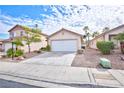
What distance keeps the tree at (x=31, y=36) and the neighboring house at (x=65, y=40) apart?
14.4 inches

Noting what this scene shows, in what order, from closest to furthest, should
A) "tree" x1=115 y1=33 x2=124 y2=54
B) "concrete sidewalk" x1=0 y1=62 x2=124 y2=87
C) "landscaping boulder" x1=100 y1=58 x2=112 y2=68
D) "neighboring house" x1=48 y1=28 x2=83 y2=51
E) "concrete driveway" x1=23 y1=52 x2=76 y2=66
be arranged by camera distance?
"concrete sidewalk" x1=0 y1=62 x2=124 y2=87 → "tree" x1=115 y1=33 x2=124 y2=54 → "landscaping boulder" x1=100 y1=58 x2=112 y2=68 → "neighboring house" x1=48 y1=28 x2=83 y2=51 → "concrete driveway" x1=23 y1=52 x2=76 y2=66

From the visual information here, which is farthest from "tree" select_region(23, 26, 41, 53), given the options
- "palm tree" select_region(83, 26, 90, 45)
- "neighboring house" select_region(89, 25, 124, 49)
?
"neighboring house" select_region(89, 25, 124, 49)

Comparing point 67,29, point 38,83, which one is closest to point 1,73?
point 38,83

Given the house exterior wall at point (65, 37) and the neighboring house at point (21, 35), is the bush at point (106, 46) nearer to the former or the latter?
the house exterior wall at point (65, 37)

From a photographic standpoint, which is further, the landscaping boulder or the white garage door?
the white garage door

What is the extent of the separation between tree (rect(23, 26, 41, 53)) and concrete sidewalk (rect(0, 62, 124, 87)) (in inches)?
28.1

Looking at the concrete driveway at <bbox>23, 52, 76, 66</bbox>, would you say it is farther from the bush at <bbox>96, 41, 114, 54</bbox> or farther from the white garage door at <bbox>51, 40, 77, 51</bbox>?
the bush at <bbox>96, 41, 114, 54</bbox>

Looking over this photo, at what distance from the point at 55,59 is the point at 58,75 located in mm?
615

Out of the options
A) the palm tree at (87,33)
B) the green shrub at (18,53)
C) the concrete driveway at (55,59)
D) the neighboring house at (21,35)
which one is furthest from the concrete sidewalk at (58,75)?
the palm tree at (87,33)

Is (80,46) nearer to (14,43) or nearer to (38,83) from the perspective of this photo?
(38,83)

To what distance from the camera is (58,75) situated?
501 cm

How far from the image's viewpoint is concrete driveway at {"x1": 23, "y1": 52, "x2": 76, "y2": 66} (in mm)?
5477
